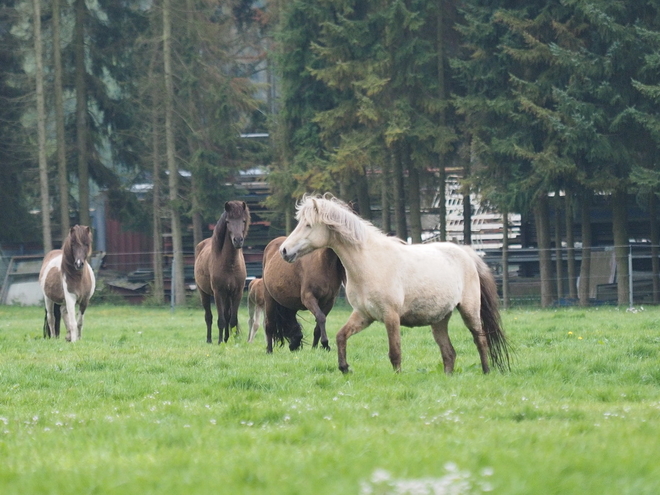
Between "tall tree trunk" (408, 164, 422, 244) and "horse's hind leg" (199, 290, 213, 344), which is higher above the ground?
"tall tree trunk" (408, 164, 422, 244)

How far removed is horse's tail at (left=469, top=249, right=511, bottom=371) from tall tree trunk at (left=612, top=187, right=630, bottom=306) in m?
16.8

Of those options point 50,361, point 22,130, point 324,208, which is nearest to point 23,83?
point 22,130

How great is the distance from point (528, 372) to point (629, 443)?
380 centimetres

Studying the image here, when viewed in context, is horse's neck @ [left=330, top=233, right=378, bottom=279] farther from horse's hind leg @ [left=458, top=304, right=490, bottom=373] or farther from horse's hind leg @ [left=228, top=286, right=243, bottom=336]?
horse's hind leg @ [left=228, top=286, right=243, bottom=336]

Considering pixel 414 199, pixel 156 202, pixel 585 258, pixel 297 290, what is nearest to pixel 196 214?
pixel 156 202

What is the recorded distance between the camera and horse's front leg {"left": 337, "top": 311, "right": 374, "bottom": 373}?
898 cm

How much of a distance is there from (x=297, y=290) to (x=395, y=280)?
394 cm

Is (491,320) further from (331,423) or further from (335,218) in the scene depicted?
(331,423)

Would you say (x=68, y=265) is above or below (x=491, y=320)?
above

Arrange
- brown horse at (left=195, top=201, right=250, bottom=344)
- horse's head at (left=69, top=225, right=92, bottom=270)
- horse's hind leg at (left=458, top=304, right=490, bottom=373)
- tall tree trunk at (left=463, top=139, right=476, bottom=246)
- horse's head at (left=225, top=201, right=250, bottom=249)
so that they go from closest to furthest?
horse's hind leg at (left=458, top=304, right=490, bottom=373) < horse's head at (left=225, top=201, right=250, bottom=249) < brown horse at (left=195, top=201, right=250, bottom=344) < horse's head at (left=69, top=225, right=92, bottom=270) < tall tree trunk at (left=463, top=139, right=476, bottom=246)

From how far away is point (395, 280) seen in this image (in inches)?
356

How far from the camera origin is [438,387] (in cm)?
805

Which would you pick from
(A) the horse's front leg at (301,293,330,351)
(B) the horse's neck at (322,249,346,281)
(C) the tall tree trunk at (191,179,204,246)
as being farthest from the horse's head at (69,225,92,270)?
(C) the tall tree trunk at (191,179,204,246)

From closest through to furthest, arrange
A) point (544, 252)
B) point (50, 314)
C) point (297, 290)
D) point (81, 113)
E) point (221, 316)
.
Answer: point (297, 290) < point (221, 316) < point (50, 314) < point (544, 252) < point (81, 113)
